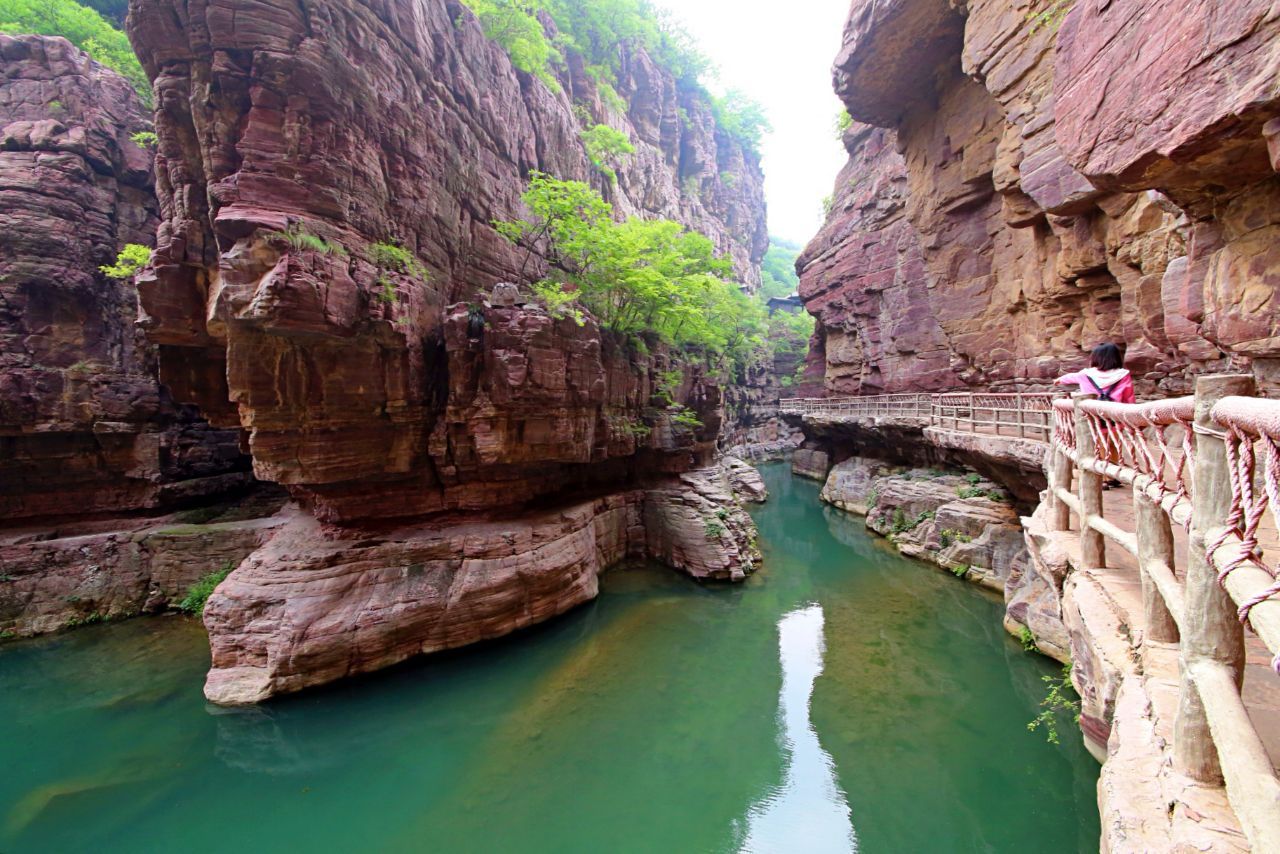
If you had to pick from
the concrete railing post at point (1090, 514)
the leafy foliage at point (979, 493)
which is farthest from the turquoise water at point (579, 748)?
the concrete railing post at point (1090, 514)

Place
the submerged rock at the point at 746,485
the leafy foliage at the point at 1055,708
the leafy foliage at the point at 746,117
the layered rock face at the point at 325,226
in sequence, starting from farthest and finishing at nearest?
the leafy foliage at the point at 746,117, the submerged rock at the point at 746,485, the layered rock face at the point at 325,226, the leafy foliage at the point at 1055,708

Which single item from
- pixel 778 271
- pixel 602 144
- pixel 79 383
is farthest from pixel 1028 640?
pixel 778 271

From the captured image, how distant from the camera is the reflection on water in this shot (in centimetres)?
509

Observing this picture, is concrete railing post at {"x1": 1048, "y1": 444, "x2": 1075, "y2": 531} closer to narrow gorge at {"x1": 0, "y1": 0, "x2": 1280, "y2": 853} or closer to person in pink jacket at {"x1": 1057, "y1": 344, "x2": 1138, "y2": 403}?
narrow gorge at {"x1": 0, "y1": 0, "x2": 1280, "y2": 853}

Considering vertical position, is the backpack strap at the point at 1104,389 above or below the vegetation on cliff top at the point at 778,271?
below

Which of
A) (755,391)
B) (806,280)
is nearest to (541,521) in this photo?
(806,280)

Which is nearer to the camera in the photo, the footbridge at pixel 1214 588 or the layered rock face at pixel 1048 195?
the footbridge at pixel 1214 588

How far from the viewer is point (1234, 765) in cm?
124

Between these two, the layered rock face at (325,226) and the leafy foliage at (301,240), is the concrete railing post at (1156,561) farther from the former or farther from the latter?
the leafy foliage at (301,240)

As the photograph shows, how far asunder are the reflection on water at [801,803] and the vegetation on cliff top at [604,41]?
49.1ft

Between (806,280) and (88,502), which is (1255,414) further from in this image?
(806,280)

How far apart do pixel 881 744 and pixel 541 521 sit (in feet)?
21.7

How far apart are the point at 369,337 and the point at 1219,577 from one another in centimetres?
851

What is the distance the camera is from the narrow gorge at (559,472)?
348 centimetres
